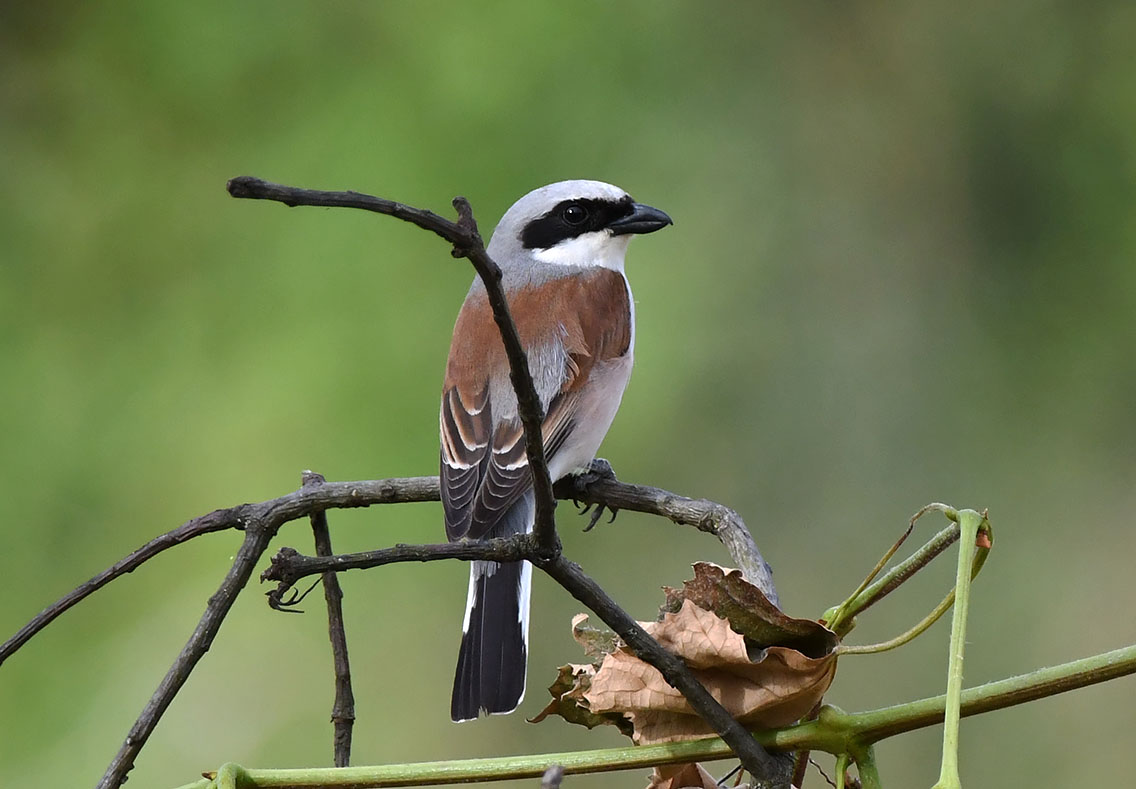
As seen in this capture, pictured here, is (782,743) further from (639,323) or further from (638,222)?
(639,323)

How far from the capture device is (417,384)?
3961 millimetres

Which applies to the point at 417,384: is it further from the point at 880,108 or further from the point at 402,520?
the point at 880,108

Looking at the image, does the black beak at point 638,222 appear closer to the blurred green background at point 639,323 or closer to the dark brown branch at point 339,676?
the blurred green background at point 639,323

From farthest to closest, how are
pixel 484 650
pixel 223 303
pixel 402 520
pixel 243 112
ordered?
pixel 243 112 → pixel 223 303 → pixel 402 520 → pixel 484 650

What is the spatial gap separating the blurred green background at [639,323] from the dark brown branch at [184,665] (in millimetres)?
2081

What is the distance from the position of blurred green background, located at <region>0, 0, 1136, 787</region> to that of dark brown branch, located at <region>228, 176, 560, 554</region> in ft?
8.22

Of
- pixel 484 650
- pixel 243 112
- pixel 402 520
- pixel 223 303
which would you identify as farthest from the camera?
pixel 243 112

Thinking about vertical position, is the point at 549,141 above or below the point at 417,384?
above

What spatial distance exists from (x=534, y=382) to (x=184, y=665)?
1283mm

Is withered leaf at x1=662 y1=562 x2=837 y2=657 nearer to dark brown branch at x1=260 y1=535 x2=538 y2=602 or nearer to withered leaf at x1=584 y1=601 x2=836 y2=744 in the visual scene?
withered leaf at x1=584 y1=601 x2=836 y2=744

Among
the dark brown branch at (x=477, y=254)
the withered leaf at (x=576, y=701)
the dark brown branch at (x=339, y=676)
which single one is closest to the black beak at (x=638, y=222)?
the dark brown branch at (x=339, y=676)

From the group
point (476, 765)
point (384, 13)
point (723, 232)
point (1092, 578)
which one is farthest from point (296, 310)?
point (476, 765)

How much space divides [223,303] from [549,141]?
118 centimetres

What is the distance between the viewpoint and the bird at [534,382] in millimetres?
2340
